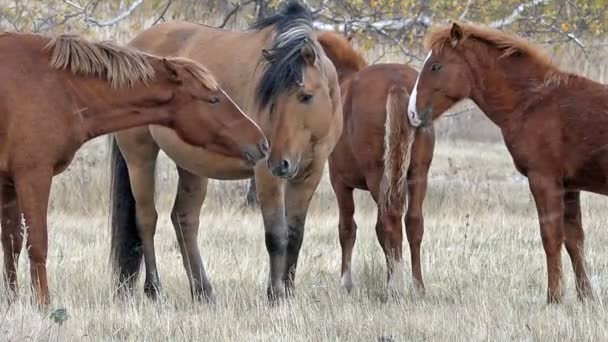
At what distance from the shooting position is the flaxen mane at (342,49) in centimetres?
911

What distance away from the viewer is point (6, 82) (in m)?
6.07

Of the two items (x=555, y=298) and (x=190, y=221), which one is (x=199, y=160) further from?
(x=555, y=298)

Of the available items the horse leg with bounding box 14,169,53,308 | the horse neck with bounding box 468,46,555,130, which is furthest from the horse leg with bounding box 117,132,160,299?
the horse neck with bounding box 468,46,555,130

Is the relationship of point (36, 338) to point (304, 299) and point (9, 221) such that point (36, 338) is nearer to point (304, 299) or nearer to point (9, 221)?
point (9, 221)

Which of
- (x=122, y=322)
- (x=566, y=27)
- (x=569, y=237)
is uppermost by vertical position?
(x=566, y=27)

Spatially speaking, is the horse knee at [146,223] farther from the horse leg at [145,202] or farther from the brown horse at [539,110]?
the brown horse at [539,110]

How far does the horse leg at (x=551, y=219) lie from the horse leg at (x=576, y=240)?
25 centimetres

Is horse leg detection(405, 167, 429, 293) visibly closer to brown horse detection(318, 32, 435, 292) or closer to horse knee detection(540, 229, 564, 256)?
brown horse detection(318, 32, 435, 292)

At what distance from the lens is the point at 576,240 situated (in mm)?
7004

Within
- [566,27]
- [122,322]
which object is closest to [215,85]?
[122,322]

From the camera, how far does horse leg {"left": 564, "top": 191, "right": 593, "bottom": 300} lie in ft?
22.5

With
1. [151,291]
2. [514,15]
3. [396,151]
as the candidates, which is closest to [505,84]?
[396,151]

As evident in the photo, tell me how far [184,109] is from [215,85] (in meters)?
0.24

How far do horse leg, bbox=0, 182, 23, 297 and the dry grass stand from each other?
0.58 ft
